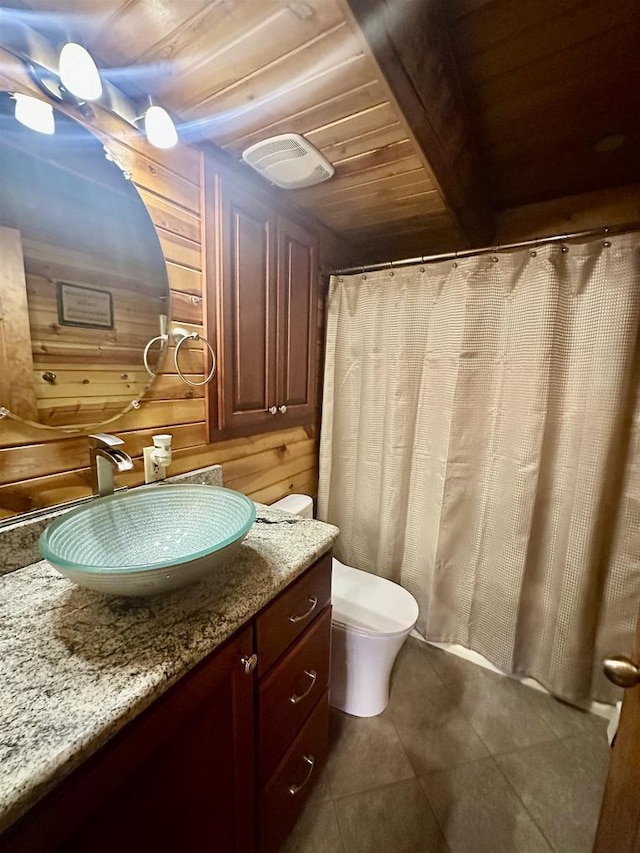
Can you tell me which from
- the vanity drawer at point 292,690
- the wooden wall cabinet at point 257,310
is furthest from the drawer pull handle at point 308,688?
the wooden wall cabinet at point 257,310

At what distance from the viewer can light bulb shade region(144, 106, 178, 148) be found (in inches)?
36.5

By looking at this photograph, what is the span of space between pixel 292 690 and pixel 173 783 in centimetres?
37

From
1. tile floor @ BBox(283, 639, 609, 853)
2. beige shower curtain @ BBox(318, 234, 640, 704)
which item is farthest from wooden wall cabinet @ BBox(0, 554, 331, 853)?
beige shower curtain @ BBox(318, 234, 640, 704)

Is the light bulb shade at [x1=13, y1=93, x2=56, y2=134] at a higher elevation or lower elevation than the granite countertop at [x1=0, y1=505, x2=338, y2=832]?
higher

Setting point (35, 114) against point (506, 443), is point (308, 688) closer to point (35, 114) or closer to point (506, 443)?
point (506, 443)

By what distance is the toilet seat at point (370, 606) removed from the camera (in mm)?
1241

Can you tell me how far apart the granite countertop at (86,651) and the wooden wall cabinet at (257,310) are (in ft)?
2.16

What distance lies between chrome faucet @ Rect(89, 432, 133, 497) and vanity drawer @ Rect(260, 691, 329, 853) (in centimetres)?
85

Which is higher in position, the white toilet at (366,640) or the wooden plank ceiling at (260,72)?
the wooden plank ceiling at (260,72)

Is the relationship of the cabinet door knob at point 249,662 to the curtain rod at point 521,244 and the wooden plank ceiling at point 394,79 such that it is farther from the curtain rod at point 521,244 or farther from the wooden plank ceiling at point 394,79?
the curtain rod at point 521,244

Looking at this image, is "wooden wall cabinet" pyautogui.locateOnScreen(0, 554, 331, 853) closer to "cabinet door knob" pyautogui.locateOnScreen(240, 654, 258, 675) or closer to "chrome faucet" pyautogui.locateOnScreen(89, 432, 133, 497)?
"cabinet door knob" pyautogui.locateOnScreen(240, 654, 258, 675)

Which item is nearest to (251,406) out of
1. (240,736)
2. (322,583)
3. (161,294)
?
(161,294)

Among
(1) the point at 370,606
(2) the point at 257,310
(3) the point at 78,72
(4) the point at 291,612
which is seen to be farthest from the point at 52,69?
(1) the point at 370,606

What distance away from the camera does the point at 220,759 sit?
26.0 inches
